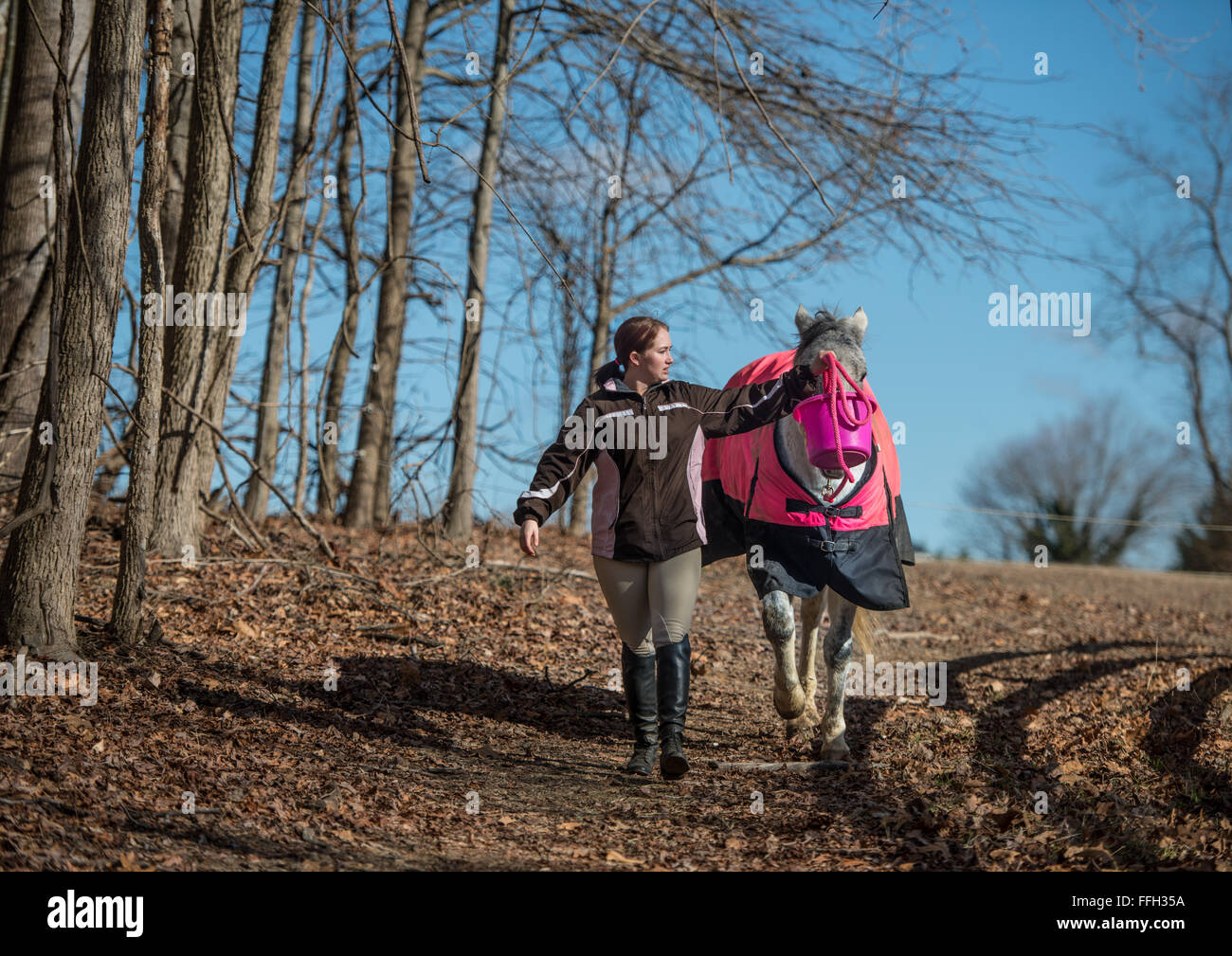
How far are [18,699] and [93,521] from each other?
13.6ft

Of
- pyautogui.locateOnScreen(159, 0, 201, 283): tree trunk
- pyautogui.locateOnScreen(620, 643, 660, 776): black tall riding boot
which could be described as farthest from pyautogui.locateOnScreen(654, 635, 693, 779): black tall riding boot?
pyautogui.locateOnScreen(159, 0, 201, 283): tree trunk

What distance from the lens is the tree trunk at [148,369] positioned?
245 inches

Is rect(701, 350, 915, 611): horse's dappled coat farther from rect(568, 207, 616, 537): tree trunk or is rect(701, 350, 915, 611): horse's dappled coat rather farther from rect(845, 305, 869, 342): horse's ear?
rect(568, 207, 616, 537): tree trunk

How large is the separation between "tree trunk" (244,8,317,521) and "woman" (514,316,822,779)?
6393 mm

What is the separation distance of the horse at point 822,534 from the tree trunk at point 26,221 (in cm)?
629

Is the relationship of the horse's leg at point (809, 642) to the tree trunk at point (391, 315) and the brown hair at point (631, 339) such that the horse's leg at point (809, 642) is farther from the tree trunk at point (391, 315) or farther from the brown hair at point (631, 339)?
the tree trunk at point (391, 315)

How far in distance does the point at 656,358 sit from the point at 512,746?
91.6 inches

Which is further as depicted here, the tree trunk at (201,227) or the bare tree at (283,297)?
the bare tree at (283,297)

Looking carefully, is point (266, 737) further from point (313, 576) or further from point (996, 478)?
point (996, 478)

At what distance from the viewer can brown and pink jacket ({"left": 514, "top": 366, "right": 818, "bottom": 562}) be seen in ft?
16.7

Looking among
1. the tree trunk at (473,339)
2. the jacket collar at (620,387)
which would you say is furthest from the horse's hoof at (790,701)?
the tree trunk at (473,339)

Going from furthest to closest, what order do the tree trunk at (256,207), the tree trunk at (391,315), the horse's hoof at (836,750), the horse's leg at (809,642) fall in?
1. the tree trunk at (391,315)
2. the tree trunk at (256,207)
3. the horse's leg at (809,642)
4. the horse's hoof at (836,750)
